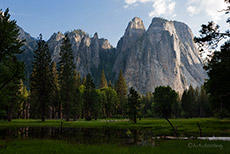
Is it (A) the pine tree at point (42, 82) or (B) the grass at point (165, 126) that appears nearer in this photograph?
(B) the grass at point (165, 126)

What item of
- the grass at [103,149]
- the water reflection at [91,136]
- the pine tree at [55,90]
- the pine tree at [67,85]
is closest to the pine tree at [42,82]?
the pine tree at [55,90]

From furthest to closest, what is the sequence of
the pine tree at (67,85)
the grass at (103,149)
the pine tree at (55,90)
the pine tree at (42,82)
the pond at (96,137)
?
the pine tree at (55,90) < the pine tree at (67,85) < the pine tree at (42,82) < the pond at (96,137) < the grass at (103,149)

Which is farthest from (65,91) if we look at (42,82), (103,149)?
(103,149)

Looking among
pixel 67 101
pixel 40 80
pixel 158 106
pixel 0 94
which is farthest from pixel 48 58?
pixel 158 106

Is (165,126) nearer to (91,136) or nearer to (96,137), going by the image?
(91,136)

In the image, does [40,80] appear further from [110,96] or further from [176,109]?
[176,109]

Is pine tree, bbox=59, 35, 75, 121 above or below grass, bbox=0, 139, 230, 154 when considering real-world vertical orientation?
above

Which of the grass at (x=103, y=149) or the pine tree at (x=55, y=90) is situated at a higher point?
the pine tree at (x=55, y=90)

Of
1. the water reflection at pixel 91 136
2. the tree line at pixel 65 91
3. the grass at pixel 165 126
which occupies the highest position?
the tree line at pixel 65 91

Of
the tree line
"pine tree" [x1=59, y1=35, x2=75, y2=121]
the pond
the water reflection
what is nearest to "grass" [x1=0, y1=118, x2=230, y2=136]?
the tree line

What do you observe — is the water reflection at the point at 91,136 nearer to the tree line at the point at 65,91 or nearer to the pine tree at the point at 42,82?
the tree line at the point at 65,91

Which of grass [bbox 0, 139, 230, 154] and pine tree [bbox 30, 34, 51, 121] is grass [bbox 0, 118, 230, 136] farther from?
grass [bbox 0, 139, 230, 154]

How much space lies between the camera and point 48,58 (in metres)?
54.0

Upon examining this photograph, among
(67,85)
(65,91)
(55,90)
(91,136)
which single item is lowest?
(91,136)
